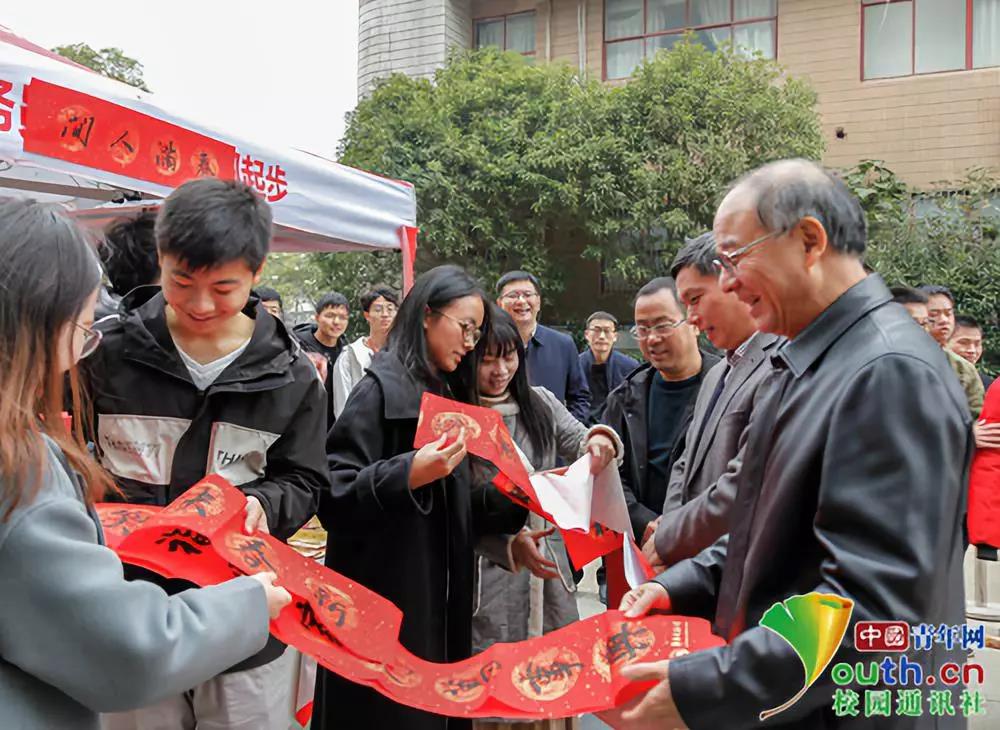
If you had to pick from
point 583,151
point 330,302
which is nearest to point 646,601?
point 330,302

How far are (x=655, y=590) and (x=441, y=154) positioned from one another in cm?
1224

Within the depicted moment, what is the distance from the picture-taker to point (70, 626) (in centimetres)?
102

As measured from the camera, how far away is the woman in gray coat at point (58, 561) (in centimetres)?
101

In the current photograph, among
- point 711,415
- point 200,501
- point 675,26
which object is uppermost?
point 675,26

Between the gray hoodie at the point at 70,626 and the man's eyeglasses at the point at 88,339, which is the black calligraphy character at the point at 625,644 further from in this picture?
the man's eyeglasses at the point at 88,339

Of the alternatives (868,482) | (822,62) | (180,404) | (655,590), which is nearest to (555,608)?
(655,590)

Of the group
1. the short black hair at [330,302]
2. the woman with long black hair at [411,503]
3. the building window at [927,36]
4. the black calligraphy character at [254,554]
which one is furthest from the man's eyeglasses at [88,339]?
the building window at [927,36]

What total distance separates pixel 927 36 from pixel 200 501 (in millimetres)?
15700

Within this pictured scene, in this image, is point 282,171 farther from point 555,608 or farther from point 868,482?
point 868,482

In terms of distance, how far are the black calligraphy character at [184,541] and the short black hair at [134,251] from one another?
840mm

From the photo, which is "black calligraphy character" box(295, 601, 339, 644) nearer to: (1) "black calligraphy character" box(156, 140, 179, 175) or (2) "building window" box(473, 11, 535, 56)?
(1) "black calligraphy character" box(156, 140, 179, 175)

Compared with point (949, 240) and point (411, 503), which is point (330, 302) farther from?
point (949, 240)

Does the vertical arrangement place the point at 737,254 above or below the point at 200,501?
above

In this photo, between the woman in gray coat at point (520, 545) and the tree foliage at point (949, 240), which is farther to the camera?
the tree foliage at point (949, 240)
